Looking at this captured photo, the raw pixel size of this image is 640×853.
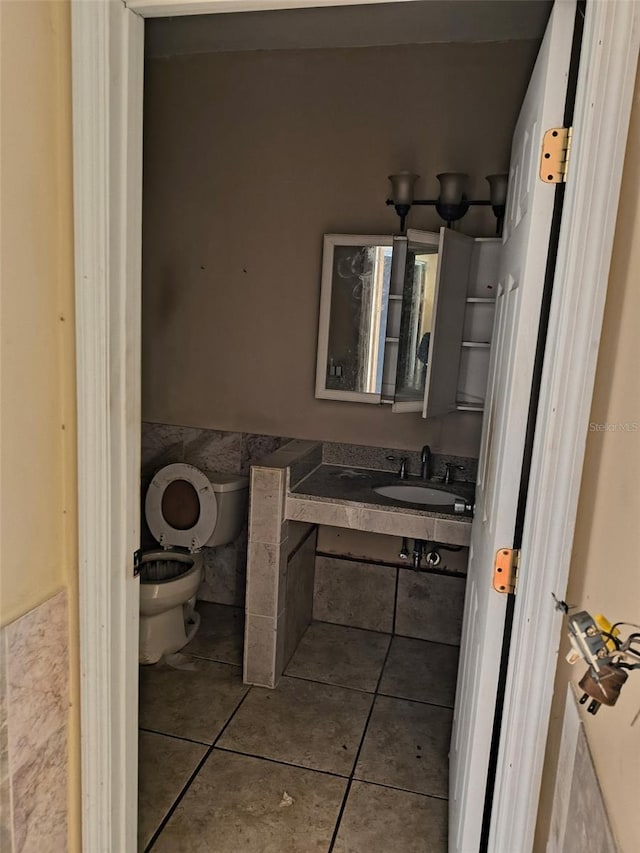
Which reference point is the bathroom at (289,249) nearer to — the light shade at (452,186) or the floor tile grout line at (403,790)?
the light shade at (452,186)

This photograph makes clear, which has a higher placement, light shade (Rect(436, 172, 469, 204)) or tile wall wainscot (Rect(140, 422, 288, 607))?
light shade (Rect(436, 172, 469, 204))

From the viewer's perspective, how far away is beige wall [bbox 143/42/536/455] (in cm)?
267

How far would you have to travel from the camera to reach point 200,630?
10.1 ft

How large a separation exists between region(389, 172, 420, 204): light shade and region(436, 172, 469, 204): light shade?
0.37 ft

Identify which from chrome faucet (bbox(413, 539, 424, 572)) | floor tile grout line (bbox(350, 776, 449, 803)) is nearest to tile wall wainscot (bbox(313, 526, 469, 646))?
chrome faucet (bbox(413, 539, 424, 572))

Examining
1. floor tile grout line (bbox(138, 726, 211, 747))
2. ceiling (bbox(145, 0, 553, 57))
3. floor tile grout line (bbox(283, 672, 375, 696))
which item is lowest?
floor tile grout line (bbox(138, 726, 211, 747))

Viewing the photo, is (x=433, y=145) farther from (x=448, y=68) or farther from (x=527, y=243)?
(x=527, y=243)

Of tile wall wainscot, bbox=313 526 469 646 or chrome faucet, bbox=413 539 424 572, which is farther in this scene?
tile wall wainscot, bbox=313 526 469 646

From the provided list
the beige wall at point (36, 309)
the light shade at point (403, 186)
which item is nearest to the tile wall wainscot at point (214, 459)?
the light shade at point (403, 186)

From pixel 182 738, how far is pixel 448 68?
278cm

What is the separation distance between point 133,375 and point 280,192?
1.84 meters

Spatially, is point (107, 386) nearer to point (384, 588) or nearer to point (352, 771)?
point (352, 771)

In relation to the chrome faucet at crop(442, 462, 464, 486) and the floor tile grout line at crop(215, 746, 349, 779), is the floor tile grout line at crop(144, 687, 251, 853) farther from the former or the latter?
the chrome faucet at crop(442, 462, 464, 486)

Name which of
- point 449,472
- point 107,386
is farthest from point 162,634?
point 107,386
